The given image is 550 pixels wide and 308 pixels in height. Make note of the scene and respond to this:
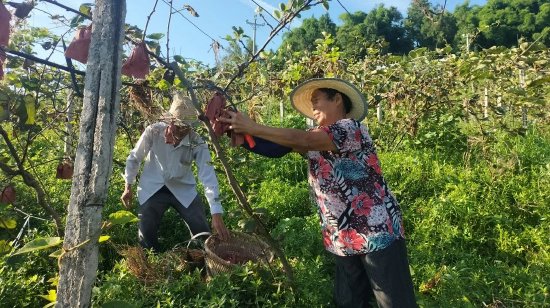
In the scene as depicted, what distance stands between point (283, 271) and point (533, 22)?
19.4 meters

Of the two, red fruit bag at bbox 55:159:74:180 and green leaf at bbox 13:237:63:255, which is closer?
green leaf at bbox 13:237:63:255

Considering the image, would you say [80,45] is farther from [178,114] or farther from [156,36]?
[178,114]

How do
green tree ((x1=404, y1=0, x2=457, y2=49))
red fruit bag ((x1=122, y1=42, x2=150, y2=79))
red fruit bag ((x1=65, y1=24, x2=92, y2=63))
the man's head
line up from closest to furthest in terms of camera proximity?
red fruit bag ((x1=65, y1=24, x2=92, y2=63)) < red fruit bag ((x1=122, y1=42, x2=150, y2=79)) < green tree ((x1=404, y1=0, x2=457, y2=49)) < the man's head

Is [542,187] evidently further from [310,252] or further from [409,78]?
[310,252]

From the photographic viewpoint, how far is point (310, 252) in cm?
308

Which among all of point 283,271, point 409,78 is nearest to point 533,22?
point 409,78

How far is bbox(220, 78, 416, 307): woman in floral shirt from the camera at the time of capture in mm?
1861

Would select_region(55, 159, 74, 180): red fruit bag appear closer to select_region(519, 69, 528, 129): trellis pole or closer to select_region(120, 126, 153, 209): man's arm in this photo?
select_region(120, 126, 153, 209): man's arm

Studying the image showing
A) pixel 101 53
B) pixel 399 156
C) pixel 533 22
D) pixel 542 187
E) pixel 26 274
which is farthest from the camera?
pixel 533 22

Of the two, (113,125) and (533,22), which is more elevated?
(533,22)

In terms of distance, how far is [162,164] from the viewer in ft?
10.4

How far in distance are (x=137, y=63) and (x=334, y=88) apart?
0.89 m

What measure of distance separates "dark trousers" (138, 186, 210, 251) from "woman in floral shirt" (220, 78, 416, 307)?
137 centimetres

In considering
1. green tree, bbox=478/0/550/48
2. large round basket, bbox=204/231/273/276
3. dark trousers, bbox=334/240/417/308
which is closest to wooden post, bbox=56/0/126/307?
dark trousers, bbox=334/240/417/308
